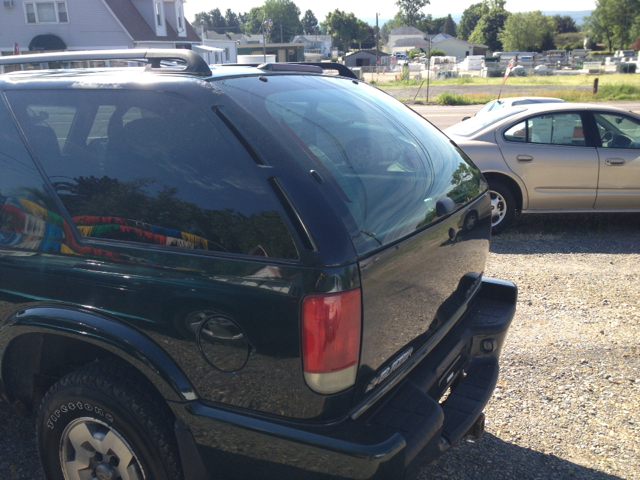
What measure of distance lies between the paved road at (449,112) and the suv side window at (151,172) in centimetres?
1631

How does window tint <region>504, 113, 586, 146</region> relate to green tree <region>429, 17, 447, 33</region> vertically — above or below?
below

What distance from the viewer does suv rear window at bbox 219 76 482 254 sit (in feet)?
6.86

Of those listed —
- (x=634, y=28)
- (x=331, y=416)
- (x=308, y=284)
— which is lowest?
(x=331, y=416)

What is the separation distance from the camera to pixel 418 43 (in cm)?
13175

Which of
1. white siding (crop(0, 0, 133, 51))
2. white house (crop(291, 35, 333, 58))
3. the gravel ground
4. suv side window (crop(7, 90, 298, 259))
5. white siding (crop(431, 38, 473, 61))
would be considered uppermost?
white house (crop(291, 35, 333, 58))

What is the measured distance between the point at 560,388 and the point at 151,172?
2.81 metres

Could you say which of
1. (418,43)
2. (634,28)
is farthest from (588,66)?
(418,43)

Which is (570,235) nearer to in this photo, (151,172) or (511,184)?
(511,184)

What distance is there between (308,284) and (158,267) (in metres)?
0.60

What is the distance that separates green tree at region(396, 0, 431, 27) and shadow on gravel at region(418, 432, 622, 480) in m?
181

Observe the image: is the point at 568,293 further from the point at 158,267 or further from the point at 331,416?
the point at 158,267

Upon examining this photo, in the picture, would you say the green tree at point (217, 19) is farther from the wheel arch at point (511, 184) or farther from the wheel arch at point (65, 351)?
the wheel arch at point (65, 351)

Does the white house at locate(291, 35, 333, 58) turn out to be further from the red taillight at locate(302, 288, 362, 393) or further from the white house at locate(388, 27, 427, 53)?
the red taillight at locate(302, 288, 362, 393)

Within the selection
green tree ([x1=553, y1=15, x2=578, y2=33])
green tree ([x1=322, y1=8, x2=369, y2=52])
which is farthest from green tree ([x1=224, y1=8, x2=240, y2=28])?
green tree ([x1=553, y1=15, x2=578, y2=33])
